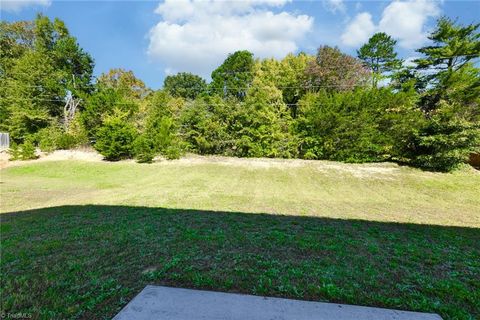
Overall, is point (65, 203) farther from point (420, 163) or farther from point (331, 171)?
point (420, 163)

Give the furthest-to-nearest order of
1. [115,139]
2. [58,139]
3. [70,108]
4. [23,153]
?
→ 1. [70,108]
2. [58,139]
3. [23,153]
4. [115,139]

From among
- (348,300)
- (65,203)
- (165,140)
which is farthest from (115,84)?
(348,300)

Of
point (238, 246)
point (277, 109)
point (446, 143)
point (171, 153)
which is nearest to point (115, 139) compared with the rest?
point (171, 153)

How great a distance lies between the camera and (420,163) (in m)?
12.8

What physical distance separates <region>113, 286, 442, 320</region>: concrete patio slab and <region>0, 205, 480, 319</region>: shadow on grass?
16 centimetres

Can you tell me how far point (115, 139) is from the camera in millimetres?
15250

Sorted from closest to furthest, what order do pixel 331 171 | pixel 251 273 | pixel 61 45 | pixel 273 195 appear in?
pixel 251 273 < pixel 273 195 < pixel 331 171 < pixel 61 45

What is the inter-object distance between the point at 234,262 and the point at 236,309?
978 mm

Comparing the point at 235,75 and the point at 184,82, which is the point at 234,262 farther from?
the point at 184,82

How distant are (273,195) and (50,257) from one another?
6277 mm

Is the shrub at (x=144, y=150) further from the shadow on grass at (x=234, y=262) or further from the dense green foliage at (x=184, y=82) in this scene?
the dense green foliage at (x=184, y=82)

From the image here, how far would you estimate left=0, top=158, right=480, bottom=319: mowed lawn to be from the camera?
233 cm

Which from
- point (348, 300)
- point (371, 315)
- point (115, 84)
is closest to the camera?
point (371, 315)

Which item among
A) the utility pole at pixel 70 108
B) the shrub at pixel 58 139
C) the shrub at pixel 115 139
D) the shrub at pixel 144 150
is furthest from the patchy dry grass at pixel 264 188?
the utility pole at pixel 70 108
